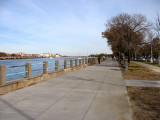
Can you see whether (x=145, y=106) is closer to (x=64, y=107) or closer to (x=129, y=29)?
(x=64, y=107)

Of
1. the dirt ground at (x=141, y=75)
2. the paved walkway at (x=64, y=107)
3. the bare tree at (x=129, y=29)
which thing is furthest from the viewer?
the bare tree at (x=129, y=29)

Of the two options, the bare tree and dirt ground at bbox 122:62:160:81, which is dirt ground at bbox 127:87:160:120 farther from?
the bare tree

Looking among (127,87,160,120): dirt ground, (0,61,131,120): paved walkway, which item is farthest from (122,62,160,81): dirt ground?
(0,61,131,120): paved walkway

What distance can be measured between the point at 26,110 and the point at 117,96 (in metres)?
3.60

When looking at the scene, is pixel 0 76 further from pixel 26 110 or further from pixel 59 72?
pixel 59 72

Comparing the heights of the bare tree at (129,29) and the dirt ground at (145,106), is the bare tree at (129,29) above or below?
above

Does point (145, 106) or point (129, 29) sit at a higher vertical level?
point (129, 29)

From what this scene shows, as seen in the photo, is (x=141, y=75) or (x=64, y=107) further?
(x=141, y=75)

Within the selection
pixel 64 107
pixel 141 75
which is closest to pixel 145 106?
pixel 64 107

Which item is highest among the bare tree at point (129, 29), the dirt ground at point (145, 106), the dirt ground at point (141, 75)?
the bare tree at point (129, 29)

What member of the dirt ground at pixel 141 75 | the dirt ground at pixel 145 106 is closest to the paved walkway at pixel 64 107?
the dirt ground at pixel 145 106

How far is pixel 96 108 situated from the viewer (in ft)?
17.5

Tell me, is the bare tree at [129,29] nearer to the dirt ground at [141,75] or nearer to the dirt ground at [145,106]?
the dirt ground at [141,75]

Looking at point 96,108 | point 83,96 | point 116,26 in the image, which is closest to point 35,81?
point 83,96
